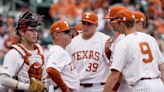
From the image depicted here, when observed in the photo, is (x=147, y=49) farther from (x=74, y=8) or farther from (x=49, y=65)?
(x=74, y=8)

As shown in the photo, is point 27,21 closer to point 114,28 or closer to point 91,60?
point 114,28

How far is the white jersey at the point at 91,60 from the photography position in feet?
26.7

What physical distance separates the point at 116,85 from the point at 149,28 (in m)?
7.51

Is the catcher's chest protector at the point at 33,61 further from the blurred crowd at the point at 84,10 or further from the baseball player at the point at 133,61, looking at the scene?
the blurred crowd at the point at 84,10

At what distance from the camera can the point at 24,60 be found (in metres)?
6.90

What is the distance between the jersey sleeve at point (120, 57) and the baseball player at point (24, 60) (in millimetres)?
1048

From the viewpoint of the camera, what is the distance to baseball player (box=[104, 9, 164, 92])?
6.59 m

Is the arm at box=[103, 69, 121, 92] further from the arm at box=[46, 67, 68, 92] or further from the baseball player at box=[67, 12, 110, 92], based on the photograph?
the baseball player at box=[67, 12, 110, 92]

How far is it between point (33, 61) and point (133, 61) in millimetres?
1255

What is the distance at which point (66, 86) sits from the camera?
24.0 feet

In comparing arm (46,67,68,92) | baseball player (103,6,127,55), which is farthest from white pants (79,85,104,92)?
arm (46,67,68,92)

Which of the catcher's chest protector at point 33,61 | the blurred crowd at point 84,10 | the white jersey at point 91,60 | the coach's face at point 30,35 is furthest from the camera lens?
the blurred crowd at point 84,10

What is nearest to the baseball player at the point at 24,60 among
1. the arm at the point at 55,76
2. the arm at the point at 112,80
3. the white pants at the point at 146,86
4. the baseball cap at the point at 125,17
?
the arm at the point at 55,76

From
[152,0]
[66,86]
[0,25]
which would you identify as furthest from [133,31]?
[0,25]
